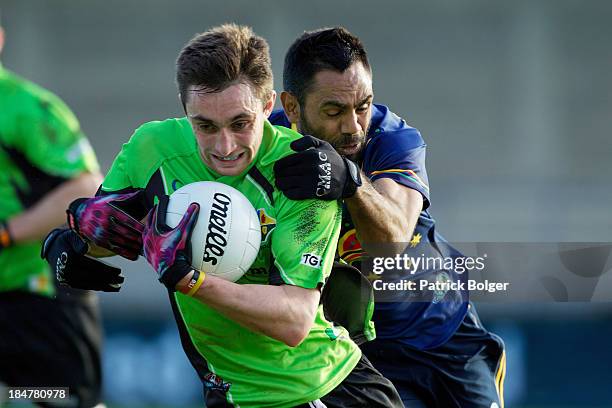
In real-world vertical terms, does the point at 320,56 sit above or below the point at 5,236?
above

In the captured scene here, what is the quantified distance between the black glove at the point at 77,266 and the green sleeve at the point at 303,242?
0.77 meters

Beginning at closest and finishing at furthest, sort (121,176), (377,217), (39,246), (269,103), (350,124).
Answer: (269,103)
(121,176)
(377,217)
(350,124)
(39,246)

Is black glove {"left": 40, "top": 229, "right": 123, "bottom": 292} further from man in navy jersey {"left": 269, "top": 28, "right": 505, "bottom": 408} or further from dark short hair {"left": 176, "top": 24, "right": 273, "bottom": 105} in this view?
man in navy jersey {"left": 269, "top": 28, "right": 505, "bottom": 408}

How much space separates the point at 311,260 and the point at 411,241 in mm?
1430

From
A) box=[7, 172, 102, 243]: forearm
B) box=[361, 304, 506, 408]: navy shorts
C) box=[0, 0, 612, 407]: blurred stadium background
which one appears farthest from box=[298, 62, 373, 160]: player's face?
box=[0, 0, 612, 407]: blurred stadium background

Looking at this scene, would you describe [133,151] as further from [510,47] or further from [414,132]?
[510,47]

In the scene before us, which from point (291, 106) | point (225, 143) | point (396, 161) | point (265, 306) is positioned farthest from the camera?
point (291, 106)

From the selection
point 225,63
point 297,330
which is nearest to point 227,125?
point 225,63

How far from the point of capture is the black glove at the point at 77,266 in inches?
156

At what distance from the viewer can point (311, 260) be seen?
3.57 m

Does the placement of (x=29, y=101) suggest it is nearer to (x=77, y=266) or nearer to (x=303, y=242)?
(x=77, y=266)

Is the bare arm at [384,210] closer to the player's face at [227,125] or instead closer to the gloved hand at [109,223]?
the player's face at [227,125]

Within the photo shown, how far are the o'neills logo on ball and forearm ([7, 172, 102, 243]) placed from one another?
277 centimetres

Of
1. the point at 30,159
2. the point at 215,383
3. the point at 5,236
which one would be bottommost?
the point at 215,383
